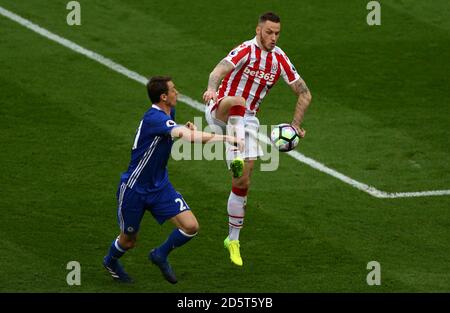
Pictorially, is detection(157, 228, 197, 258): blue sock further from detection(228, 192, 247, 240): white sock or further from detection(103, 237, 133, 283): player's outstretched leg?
detection(228, 192, 247, 240): white sock

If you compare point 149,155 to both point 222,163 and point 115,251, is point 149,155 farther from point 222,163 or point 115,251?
point 222,163

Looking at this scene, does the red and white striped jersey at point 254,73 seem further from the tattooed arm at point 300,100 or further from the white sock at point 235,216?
the white sock at point 235,216

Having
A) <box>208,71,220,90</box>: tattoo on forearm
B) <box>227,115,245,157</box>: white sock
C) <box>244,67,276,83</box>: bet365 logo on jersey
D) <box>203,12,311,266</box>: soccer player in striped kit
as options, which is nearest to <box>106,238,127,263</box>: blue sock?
<box>203,12,311,266</box>: soccer player in striped kit

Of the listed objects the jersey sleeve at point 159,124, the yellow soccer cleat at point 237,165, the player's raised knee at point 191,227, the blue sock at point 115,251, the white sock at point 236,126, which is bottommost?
the blue sock at point 115,251

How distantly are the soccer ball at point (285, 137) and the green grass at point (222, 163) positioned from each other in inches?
43.5

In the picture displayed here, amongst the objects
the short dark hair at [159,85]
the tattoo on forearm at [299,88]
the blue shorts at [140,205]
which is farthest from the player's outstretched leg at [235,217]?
the short dark hair at [159,85]

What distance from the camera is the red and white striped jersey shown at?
513 inches

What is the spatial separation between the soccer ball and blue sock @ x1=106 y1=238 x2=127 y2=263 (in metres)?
2.26

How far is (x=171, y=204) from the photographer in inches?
455

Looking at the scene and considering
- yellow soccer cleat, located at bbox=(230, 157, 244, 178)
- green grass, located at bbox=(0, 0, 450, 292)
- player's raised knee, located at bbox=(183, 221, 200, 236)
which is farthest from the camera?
green grass, located at bbox=(0, 0, 450, 292)

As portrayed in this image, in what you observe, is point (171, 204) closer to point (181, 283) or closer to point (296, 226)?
point (181, 283)

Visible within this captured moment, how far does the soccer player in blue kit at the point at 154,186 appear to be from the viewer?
11.3 metres

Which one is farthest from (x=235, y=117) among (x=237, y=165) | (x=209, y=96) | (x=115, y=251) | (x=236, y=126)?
(x=115, y=251)

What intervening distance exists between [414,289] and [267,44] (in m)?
3.25
